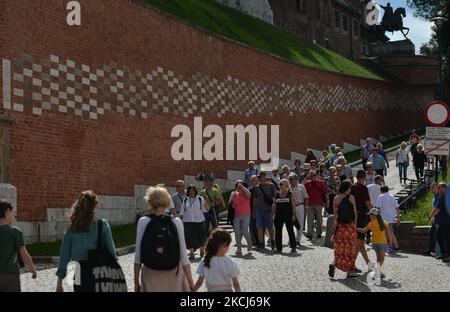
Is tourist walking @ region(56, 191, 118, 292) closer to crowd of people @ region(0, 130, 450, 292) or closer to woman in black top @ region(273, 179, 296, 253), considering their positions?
crowd of people @ region(0, 130, 450, 292)

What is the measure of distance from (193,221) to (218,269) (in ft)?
27.5

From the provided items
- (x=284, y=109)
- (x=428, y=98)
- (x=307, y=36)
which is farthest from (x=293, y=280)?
(x=307, y=36)

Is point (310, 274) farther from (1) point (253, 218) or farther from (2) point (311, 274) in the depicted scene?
(1) point (253, 218)

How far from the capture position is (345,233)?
13.9 meters

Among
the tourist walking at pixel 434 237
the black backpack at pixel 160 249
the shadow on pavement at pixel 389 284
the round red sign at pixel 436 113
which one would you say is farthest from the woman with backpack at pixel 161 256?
the round red sign at pixel 436 113

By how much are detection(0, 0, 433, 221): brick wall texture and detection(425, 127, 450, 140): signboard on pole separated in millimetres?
8460

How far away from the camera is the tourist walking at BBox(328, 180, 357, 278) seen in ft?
45.3

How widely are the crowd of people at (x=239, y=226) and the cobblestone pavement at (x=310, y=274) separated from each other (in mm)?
381

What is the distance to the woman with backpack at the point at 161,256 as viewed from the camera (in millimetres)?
8266

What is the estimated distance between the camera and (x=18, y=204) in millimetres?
19562

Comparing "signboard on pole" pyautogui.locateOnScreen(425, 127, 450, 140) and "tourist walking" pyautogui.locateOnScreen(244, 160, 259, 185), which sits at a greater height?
"signboard on pole" pyautogui.locateOnScreen(425, 127, 450, 140)

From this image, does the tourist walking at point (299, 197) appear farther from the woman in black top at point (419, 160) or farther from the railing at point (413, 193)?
the woman in black top at point (419, 160)

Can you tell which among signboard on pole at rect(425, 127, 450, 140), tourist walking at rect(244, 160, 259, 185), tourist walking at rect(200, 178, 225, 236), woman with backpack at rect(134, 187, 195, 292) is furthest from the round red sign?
woman with backpack at rect(134, 187, 195, 292)

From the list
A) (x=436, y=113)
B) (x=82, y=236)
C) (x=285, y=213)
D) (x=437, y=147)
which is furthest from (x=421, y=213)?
(x=82, y=236)
